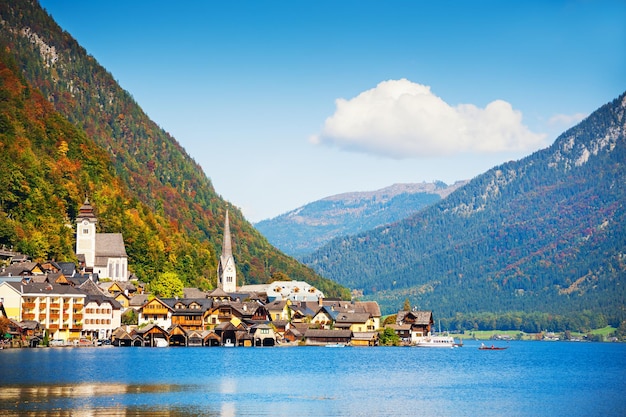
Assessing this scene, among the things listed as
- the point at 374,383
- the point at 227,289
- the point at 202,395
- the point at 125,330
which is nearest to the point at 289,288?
the point at 227,289

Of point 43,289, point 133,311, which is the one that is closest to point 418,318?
point 133,311

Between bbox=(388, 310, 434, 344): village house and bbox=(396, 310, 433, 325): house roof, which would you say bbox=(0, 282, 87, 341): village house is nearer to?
bbox=(388, 310, 434, 344): village house

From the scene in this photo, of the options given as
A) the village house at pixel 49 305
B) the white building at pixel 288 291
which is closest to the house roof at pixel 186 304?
the village house at pixel 49 305

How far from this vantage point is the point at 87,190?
16350 cm

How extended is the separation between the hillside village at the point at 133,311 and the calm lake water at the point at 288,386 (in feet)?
49.0

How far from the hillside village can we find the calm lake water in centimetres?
1493

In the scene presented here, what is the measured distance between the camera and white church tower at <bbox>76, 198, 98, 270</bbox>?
152000 mm

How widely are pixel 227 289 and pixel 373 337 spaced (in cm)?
4387

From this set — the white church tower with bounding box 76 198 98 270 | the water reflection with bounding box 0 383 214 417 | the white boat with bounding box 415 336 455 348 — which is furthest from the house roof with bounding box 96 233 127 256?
the water reflection with bounding box 0 383 214 417

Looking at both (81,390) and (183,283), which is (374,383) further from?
(183,283)

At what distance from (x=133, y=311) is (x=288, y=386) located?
7058 cm

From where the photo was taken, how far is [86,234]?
15288 centimetres

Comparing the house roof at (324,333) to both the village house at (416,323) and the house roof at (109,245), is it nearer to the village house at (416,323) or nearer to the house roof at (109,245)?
the village house at (416,323)

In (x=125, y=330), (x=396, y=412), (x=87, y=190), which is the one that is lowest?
(x=396, y=412)
